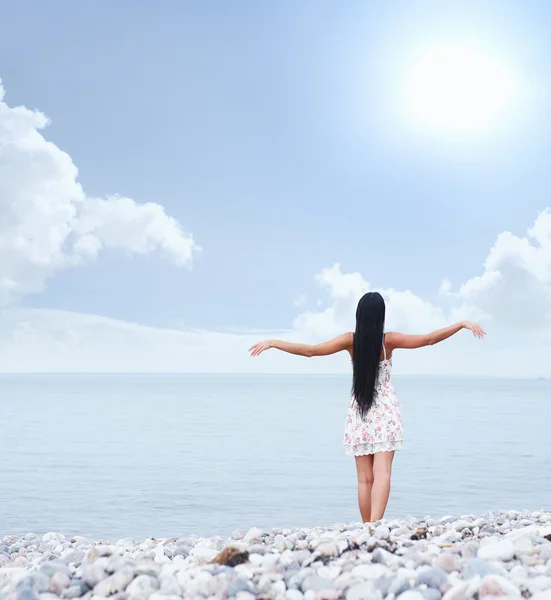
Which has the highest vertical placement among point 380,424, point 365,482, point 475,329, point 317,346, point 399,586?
point 475,329

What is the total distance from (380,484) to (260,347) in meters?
1.62

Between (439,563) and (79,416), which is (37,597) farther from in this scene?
(79,416)

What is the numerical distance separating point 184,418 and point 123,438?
1006cm

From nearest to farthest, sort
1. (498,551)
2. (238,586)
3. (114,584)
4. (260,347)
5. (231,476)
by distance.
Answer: (238,586), (114,584), (498,551), (260,347), (231,476)

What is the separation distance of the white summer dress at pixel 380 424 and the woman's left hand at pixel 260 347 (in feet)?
3.17

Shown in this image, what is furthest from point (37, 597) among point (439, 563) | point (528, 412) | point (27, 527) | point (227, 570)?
point (528, 412)

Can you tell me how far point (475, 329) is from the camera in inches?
253

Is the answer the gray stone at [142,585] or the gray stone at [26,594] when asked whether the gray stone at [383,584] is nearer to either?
the gray stone at [142,585]

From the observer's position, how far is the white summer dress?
6.68 m

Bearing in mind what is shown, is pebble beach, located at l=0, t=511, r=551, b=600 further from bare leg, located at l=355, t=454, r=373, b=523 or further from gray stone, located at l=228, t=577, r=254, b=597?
bare leg, located at l=355, t=454, r=373, b=523

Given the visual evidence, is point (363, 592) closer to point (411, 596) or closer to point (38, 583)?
point (411, 596)

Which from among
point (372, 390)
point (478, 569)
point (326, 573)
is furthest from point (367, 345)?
point (478, 569)

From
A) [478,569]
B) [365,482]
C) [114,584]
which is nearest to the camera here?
[478,569]

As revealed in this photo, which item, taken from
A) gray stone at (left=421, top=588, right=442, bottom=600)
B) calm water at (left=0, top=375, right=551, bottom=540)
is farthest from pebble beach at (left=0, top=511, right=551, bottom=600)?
calm water at (left=0, top=375, right=551, bottom=540)
